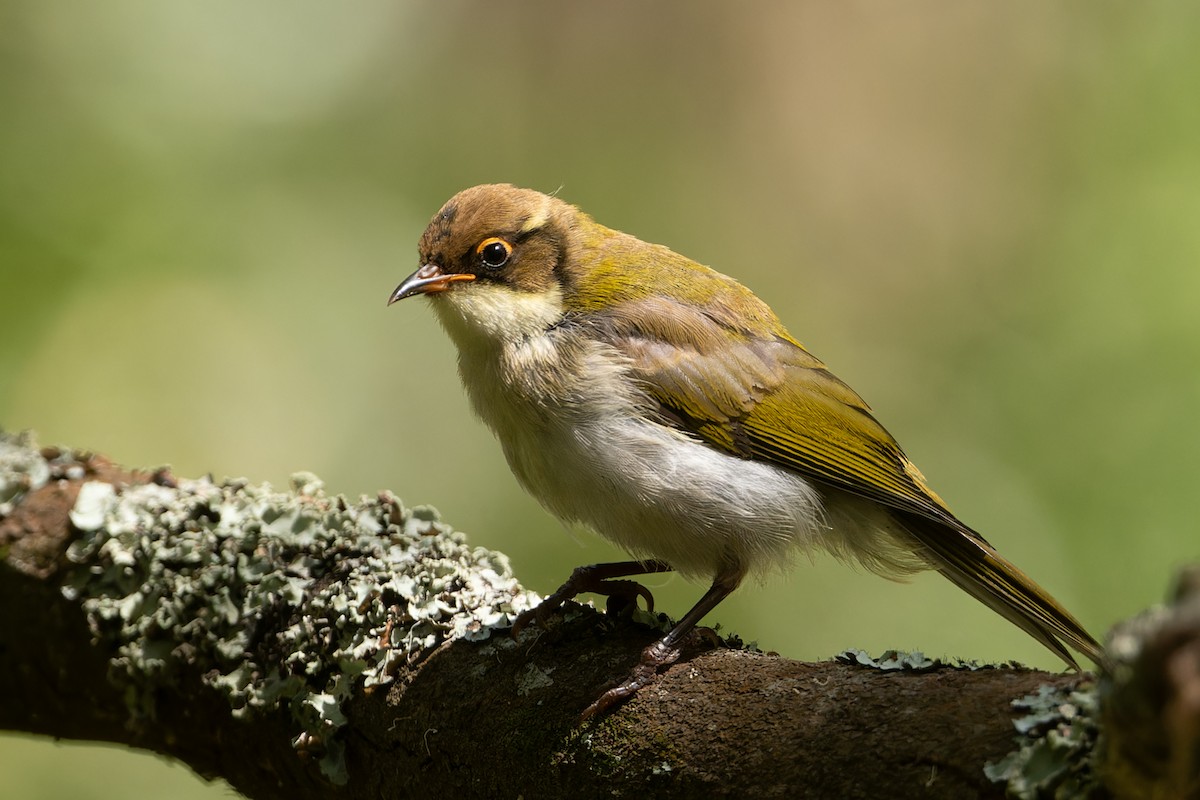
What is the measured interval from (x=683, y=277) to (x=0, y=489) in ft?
8.48

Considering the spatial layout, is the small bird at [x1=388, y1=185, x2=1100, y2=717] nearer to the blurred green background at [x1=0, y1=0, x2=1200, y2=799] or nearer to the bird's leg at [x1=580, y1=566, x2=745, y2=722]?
the bird's leg at [x1=580, y1=566, x2=745, y2=722]

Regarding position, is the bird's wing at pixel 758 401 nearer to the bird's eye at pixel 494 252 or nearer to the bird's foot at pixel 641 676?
the bird's eye at pixel 494 252

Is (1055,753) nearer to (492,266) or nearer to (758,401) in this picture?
(758,401)

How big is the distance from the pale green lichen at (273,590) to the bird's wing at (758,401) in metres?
0.89

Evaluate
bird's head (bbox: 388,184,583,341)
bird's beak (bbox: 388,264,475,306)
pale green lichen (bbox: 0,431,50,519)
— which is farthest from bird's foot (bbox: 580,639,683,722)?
pale green lichen (bbox: 0,431,50,519)

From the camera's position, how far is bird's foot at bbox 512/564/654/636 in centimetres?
286

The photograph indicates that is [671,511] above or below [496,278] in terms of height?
below

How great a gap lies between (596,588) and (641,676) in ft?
2.52

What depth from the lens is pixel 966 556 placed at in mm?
3646

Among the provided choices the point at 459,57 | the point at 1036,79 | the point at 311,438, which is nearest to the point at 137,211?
the point at 311,438

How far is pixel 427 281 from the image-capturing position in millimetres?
3883

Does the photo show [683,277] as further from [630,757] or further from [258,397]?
[258,397]

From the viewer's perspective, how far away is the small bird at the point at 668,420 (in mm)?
3420

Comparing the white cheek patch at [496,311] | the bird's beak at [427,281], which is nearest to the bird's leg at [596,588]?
the white cheek patch at [496,311]
